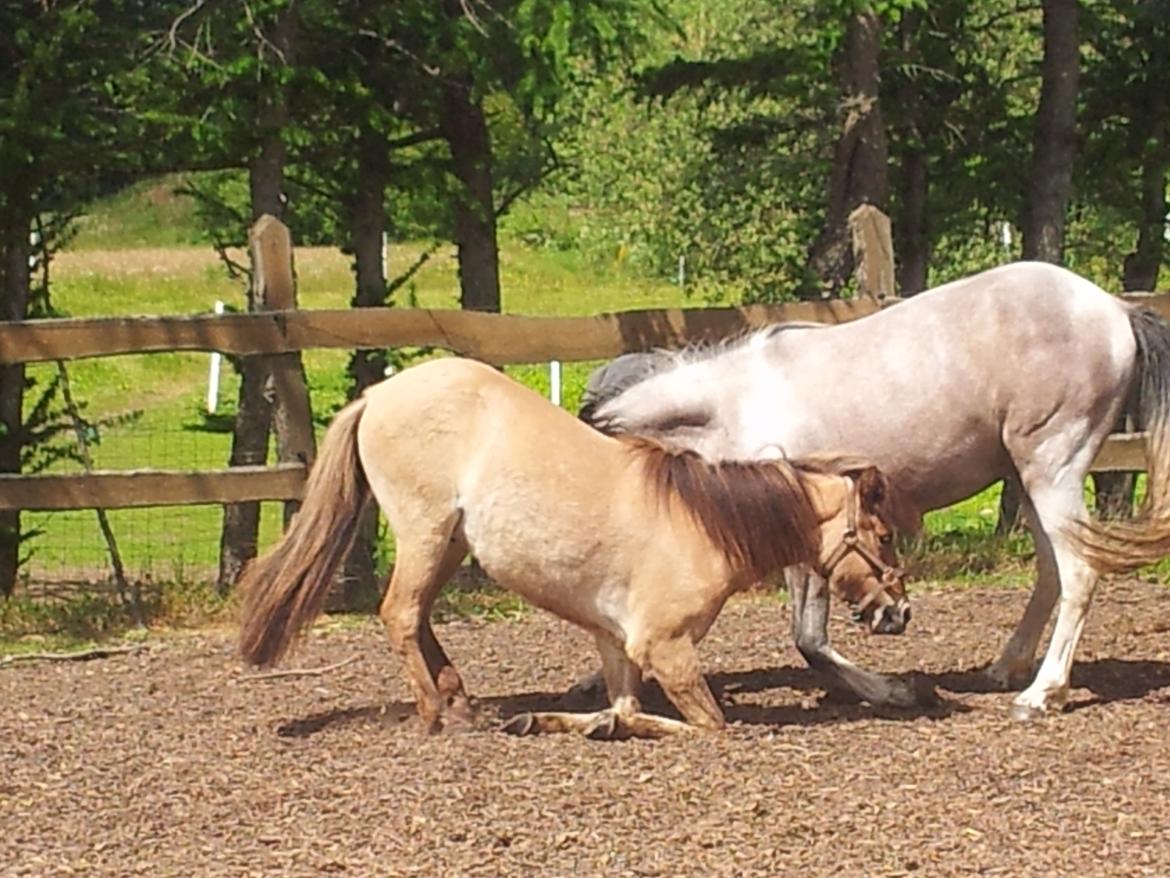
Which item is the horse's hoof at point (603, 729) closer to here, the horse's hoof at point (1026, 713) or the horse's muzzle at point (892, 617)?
the horse's muzzle at point (892, 617)

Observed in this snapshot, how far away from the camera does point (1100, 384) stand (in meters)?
6.46

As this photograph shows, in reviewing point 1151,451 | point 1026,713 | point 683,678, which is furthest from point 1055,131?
point 683,678

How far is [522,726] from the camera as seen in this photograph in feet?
19.1

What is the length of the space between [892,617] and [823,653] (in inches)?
24.8

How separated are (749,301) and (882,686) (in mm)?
7226

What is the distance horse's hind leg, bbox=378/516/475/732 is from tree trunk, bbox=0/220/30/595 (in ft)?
13.4

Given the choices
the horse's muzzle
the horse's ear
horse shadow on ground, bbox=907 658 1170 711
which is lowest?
horse shadow on ground, bbox=907 658 1170 711

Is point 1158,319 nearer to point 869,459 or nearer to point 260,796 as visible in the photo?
point 869,459

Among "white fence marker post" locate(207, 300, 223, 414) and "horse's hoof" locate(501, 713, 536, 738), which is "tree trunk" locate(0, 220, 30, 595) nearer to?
"horse's hoof" locate(501, 713, 536, 738)

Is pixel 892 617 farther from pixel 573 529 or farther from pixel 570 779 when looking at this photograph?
pixel 570 779

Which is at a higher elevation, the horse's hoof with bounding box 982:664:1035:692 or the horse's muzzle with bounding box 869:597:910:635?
the horse's muzzle with bounding box 869:597:910:635

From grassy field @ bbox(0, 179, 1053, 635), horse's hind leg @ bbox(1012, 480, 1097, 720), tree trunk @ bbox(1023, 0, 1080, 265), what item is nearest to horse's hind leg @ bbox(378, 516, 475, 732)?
horse's hind leg @ bbox(1012, 480, 1097, 720)

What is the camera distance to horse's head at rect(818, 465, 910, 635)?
19.2 ft

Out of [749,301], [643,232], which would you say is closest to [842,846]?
[749,301]
